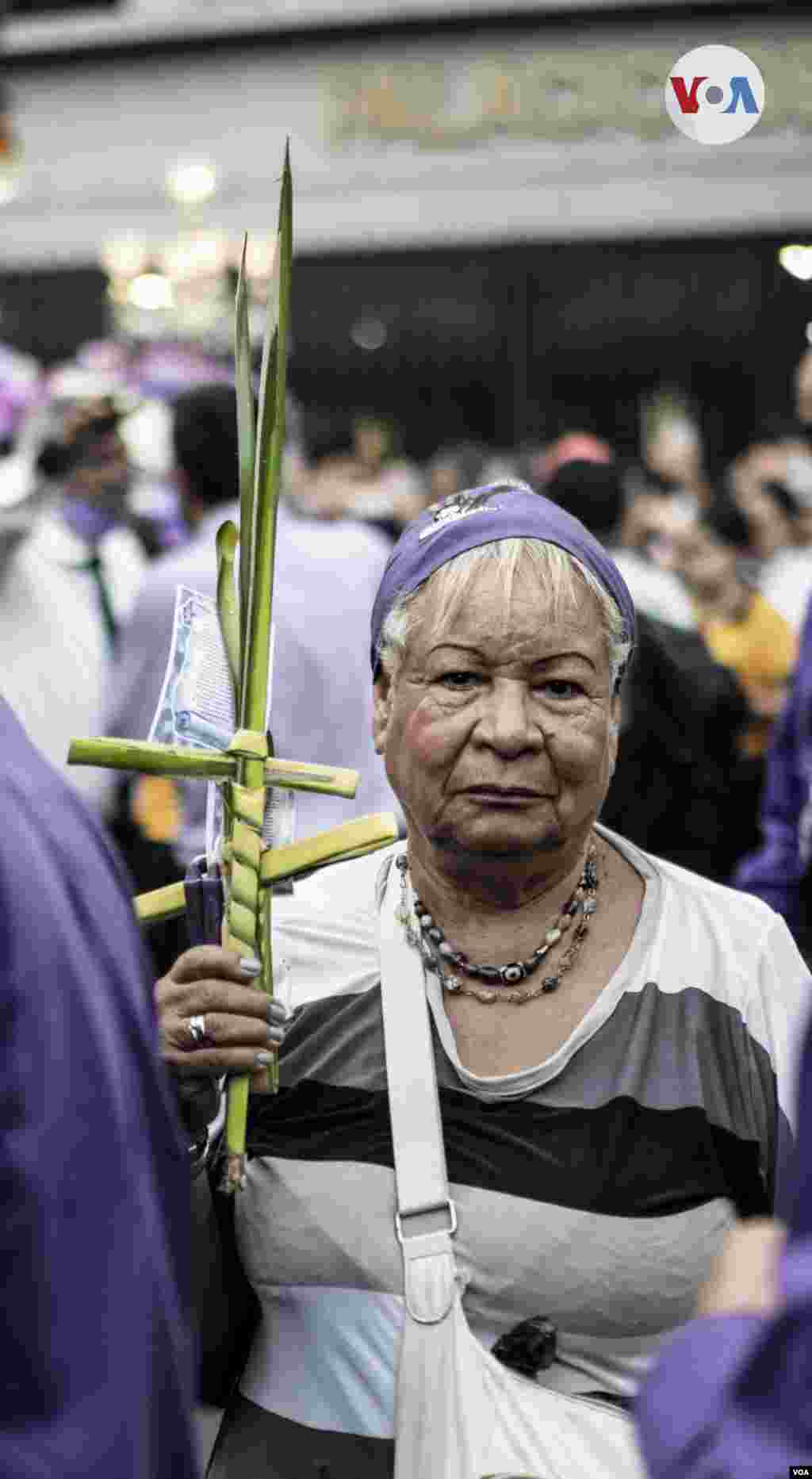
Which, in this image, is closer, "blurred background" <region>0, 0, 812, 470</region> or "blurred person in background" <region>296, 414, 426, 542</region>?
"blurred person in background" <region>296, 414, 426, 542</region>

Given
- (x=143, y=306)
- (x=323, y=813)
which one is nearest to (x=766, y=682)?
(x=323, y=813)

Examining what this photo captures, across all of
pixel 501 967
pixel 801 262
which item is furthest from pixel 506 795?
pixel 801 262

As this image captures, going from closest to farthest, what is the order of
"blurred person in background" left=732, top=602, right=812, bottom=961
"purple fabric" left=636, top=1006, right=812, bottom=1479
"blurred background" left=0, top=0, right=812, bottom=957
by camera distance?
"purple fabric" left=636, top=1006, right=812, bottom=1479 → "blurred person in background" left=732, top=602, right=812, bottom=961 → "blurred background" left=0, top=0, right=812, bottom=957

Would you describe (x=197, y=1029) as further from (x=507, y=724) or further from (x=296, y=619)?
(x=296, y=619)

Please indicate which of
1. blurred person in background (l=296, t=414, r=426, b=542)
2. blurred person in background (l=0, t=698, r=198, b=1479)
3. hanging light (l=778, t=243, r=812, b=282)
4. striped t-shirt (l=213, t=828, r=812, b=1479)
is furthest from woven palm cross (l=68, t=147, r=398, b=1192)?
blurred person in background (l=296, t=414, r=426, b=542)

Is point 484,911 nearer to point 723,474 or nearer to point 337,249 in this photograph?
point 723,474

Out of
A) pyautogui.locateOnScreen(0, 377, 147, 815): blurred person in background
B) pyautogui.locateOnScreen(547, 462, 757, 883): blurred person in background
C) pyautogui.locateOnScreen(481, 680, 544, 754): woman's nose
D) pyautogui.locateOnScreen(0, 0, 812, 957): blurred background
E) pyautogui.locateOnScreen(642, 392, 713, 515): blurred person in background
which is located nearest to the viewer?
pyautogui.locateOnScreen(481, 680, 544, 754): woman's nose

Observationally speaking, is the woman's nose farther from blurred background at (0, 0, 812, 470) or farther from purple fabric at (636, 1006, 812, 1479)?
blurred background at (0, 0, 812, 470)

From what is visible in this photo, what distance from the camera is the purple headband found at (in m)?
2.48

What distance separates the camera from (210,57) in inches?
723

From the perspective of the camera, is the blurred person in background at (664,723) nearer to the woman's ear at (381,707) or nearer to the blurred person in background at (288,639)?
the blurred person in background at (288,639)

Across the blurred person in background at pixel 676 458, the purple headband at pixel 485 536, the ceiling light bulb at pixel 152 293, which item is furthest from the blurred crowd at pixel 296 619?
the ceiling light bulb at pixel 152 293

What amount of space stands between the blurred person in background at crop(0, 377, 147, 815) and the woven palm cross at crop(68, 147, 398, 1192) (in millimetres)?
2731

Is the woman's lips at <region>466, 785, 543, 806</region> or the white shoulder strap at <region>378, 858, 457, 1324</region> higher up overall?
the woman's lips at <region>466, 785, 543, 806</region>
